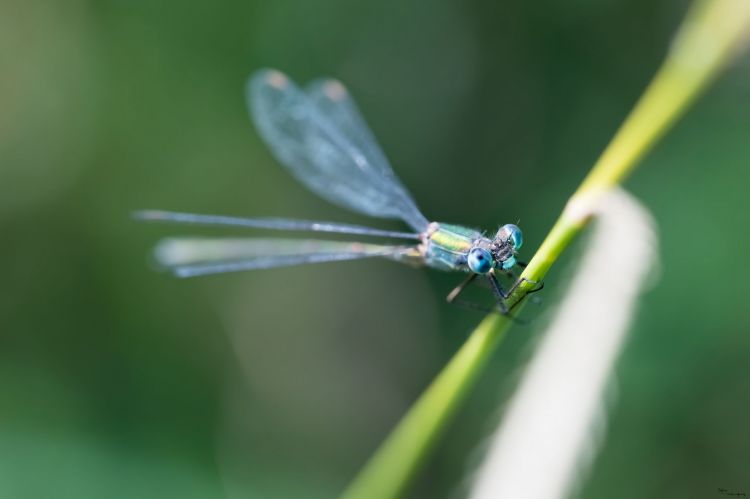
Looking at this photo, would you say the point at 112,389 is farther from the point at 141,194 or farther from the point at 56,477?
the point at 141,194

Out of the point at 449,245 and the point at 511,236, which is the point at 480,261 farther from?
the point at 449,245

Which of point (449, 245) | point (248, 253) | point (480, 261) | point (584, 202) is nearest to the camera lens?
point (584, 202)

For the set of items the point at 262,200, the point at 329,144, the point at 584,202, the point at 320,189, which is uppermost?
the point at 584,202

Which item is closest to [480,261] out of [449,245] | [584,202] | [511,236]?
[511,236]

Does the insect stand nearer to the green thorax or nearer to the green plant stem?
the green thorax

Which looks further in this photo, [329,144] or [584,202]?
[329,144]

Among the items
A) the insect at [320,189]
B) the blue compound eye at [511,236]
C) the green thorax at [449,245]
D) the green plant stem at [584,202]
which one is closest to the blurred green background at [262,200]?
the insect at [320,189]

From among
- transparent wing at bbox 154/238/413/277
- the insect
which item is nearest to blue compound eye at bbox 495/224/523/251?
the insect
